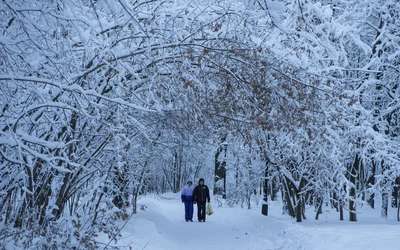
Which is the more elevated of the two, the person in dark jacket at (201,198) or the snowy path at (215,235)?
the person in dark jacket at (201,198)

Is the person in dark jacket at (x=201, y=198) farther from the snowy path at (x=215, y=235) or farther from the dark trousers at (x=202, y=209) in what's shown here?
the snowy path at (x=215, y=235)

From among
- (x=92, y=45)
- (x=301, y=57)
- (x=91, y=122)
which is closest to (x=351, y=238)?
(x=301, y=57)

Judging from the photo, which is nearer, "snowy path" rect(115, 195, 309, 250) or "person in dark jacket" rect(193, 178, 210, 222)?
"snowy path" rect(115, 195, 309, 250)

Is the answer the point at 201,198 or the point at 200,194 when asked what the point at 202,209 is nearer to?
the point at 201,198

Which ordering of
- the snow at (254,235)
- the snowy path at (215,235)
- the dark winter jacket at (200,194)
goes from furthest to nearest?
the dark winter jacket at (200,194), the snowy path at (215,235), the snow at (254,235)

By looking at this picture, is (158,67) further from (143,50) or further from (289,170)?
(289,170)

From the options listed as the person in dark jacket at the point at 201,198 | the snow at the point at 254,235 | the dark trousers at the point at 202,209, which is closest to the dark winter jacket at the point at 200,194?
the person in dark jacket at the point at 201,198

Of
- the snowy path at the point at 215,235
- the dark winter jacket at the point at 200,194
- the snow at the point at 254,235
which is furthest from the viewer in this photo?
the dark winter jacket at the point at 200,194

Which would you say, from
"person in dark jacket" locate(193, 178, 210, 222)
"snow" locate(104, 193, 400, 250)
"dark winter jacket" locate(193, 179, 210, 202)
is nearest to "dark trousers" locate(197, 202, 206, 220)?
"person in dark jacket" locate(193, 178, 210, 222)

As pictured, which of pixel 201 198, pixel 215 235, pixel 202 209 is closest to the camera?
pixel 215 235

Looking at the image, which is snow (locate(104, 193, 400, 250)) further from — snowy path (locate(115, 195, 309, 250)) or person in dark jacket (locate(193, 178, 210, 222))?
person in dark jacket (locate(193, 178, 210, 222))

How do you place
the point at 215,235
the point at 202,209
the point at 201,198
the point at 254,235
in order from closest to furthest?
the point at 254,235
the point at 215,235
the point at 201,198
the point at 202,209

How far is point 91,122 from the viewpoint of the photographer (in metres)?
7.18

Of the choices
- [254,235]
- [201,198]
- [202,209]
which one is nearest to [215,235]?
[254,235]
